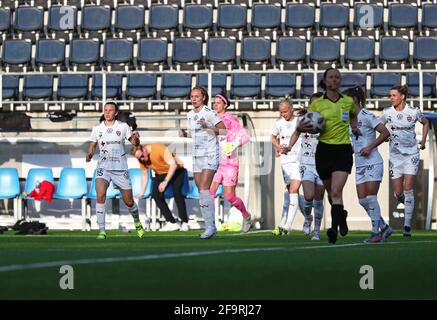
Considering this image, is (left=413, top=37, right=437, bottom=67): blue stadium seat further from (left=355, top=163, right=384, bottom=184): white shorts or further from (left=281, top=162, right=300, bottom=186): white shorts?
(left=355, top=163, right=384, bottom=184): white shorts

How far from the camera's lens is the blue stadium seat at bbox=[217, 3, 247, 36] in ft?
83.1

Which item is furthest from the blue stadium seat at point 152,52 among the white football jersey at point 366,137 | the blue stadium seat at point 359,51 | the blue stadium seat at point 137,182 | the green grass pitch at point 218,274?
the green grass pitch at point 218,274

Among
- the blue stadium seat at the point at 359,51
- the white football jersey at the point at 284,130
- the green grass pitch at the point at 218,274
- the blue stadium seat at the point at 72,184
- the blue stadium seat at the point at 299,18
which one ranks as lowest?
the green grass pitch at the point at 218,274

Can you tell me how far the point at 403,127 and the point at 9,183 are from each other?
8556mm

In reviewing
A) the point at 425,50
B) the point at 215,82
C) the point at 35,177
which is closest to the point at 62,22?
the point at 215,82

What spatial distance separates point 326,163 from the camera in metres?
13.3

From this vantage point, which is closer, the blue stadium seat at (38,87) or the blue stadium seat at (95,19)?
the blue stadium seat at (38,87)

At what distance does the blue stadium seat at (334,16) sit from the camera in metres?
25.2

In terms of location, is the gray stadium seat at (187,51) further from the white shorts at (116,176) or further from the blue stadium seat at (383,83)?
the white shorts at (116,176)

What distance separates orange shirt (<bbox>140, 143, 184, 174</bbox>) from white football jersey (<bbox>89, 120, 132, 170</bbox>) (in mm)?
5454

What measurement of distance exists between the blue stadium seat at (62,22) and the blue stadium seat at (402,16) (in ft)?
21.0

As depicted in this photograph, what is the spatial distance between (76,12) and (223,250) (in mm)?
15356

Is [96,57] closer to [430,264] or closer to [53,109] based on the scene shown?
[53,109]
